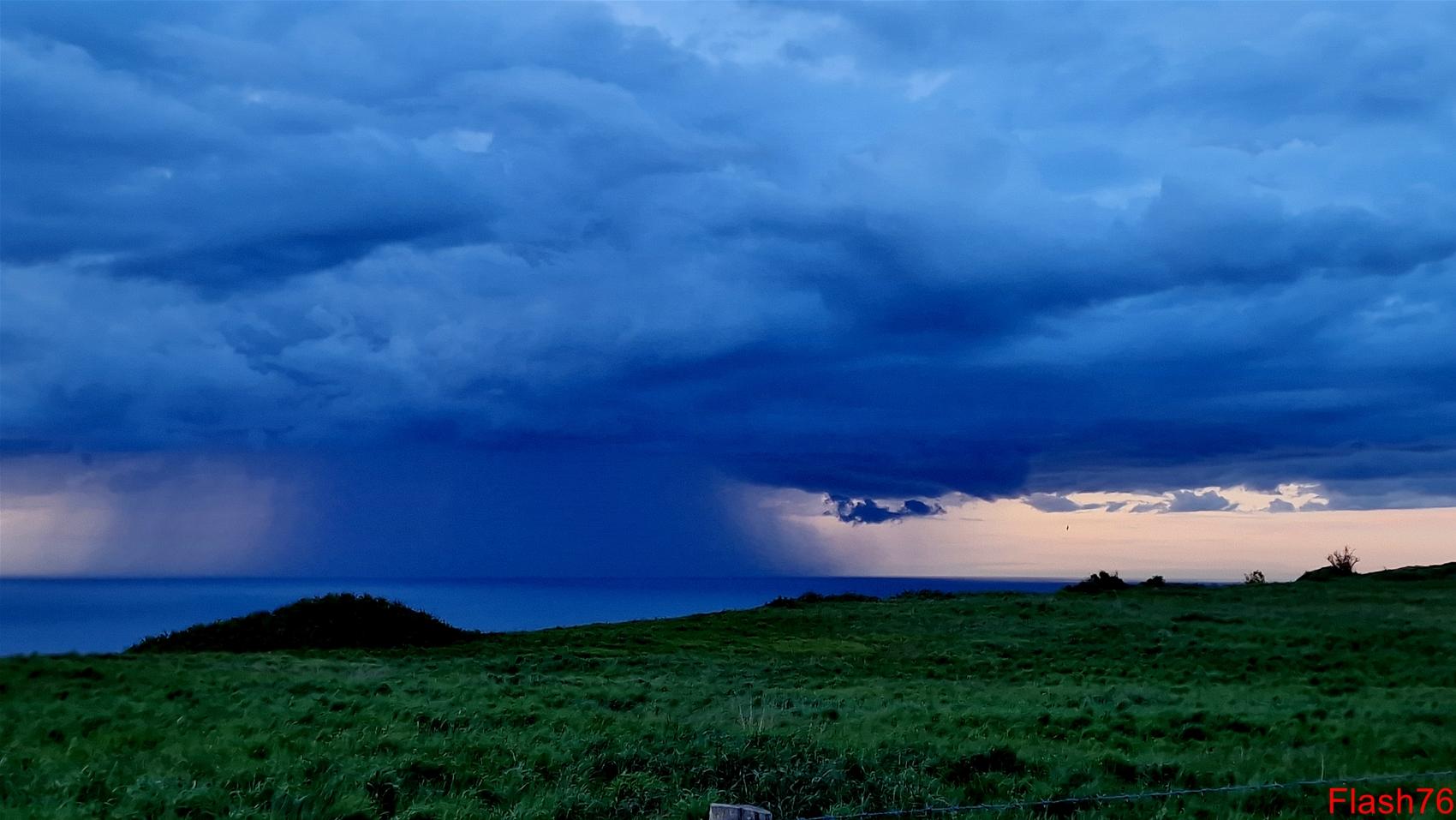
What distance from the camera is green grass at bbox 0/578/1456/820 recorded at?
12.6 m

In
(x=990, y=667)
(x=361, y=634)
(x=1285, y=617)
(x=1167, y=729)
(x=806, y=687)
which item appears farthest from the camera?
(x=1285, y=617)

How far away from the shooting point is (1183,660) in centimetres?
3341

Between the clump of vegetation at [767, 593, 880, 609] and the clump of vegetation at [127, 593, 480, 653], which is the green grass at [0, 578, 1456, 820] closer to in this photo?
the clump of vegetation at [127, 593, 480, 653]

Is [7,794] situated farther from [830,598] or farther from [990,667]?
[830,598]

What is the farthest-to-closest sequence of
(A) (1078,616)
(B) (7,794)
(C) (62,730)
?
(A) (1078,616) → (C) (62,730) → (B) (7,794)

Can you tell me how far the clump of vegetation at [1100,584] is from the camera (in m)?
60.7

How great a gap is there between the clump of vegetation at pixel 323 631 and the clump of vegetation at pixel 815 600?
20084 millimetres

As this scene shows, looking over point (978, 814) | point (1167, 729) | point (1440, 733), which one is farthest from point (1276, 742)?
point (978, 814)

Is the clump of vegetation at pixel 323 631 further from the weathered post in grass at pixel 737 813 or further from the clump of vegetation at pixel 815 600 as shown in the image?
the weathered post in grass at pixel 737 813

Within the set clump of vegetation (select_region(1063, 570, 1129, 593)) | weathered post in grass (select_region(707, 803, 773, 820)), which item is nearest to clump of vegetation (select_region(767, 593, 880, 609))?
clump of vegetation (select_region(1063, 570, 1129, 593))

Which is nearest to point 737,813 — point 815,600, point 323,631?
point 323,631

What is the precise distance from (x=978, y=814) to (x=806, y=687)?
14.2 meters

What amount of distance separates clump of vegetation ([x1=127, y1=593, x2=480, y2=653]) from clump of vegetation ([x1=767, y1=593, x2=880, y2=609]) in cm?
2008

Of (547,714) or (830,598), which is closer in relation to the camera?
(547,714)
